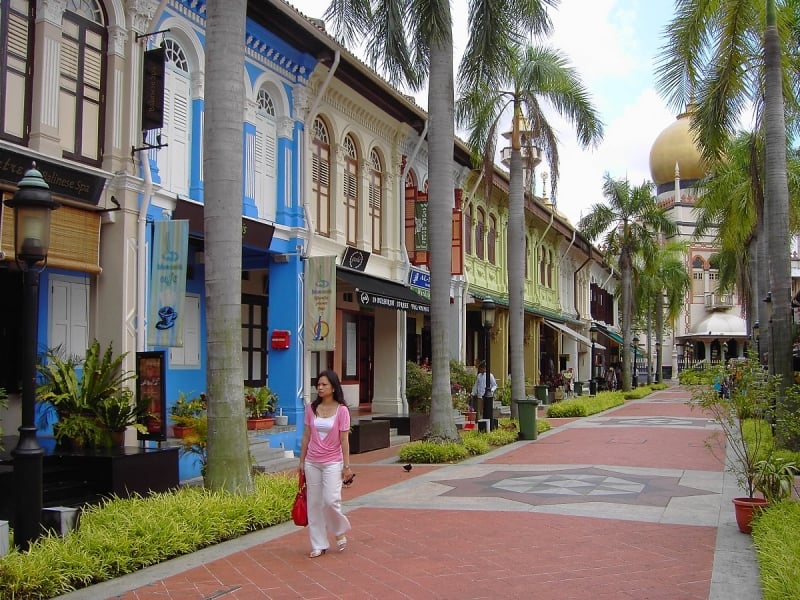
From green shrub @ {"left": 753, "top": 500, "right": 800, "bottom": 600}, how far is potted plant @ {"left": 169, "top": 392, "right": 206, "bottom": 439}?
692 cm

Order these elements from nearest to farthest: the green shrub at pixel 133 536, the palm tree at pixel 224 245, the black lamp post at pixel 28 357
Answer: the green shrub at pixel 133 536, the black lamp post at pixel 28 357, the palm tree at pixel 224 245

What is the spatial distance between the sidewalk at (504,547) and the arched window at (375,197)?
25.9 feet

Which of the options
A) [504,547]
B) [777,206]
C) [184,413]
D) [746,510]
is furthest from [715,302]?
[504,547]

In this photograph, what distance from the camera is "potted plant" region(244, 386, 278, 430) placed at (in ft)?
48.1

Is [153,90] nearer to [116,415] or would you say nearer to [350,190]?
[116,415]

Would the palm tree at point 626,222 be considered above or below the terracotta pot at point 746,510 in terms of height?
above

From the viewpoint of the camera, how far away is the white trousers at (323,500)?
24.8 feet

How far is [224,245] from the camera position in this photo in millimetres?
9375

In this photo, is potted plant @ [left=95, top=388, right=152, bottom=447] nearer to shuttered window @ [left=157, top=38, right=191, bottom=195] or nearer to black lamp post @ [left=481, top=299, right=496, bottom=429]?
shuttered window @ [left=157, top=38, right=191, bottom=195]

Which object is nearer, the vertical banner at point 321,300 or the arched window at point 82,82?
the arched window at point 82,82

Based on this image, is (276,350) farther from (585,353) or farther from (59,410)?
(585,353)

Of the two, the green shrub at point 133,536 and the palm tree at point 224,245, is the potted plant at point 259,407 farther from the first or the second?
the palm tree at point 224,245

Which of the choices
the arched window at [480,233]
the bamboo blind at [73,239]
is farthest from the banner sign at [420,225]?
the bamboo blind at [73,239]

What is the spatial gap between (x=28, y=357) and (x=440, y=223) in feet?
30.8
